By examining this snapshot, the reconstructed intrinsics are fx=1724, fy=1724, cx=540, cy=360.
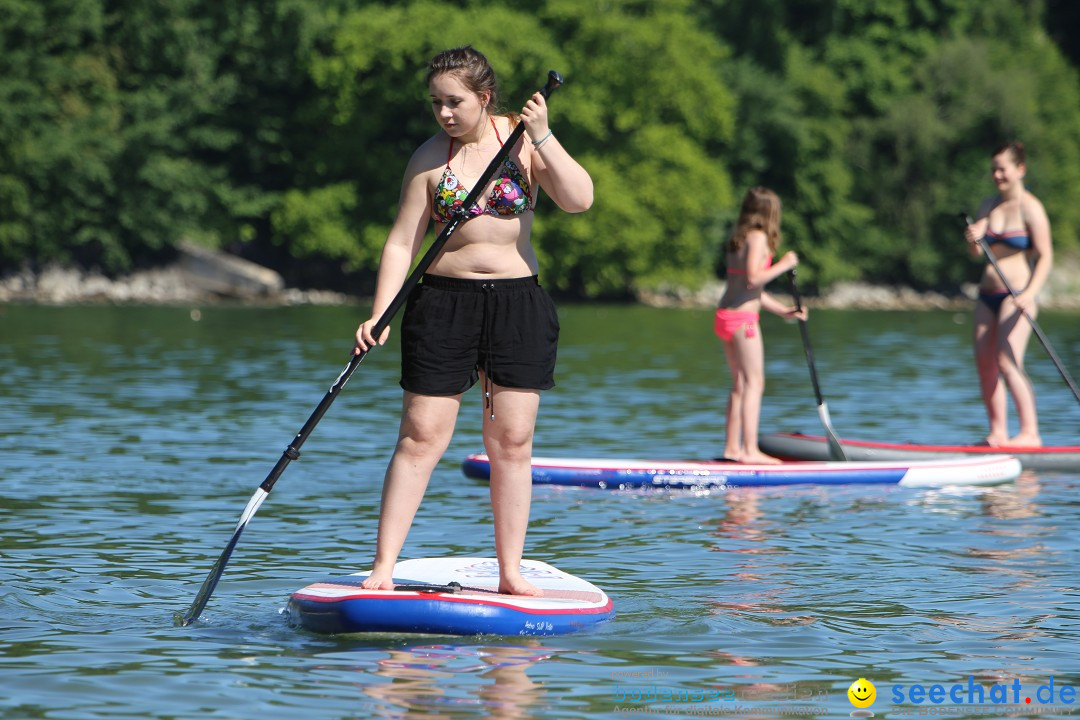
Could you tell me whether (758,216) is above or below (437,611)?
above

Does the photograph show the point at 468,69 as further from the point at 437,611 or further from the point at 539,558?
the point at 539,558

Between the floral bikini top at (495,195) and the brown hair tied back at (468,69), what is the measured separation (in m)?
0.27

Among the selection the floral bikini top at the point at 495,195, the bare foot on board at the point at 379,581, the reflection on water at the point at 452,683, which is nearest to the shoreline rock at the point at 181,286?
the bare foot on board at the point at 379,581

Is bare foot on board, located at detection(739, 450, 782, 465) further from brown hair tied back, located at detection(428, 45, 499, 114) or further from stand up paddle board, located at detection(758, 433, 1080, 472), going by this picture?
brown hair tied back, located at detection(428, 45, 499, 114)

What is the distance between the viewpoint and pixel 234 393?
685 inches

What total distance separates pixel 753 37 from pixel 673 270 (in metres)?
10.8

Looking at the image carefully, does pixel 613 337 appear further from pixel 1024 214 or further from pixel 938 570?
pixel 938 570

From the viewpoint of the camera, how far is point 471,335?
6.29 m

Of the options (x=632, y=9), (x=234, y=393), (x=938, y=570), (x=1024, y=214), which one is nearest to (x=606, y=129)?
(x=632, y=9)

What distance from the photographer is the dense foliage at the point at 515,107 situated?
47.5 m

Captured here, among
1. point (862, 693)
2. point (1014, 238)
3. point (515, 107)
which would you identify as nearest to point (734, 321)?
point (1014, 238)

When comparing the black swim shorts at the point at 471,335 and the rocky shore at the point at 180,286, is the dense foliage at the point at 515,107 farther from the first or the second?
the black swim shorts at the point at 471,335

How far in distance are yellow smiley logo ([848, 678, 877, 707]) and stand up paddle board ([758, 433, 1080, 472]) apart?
601cm

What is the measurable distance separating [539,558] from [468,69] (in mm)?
2869
